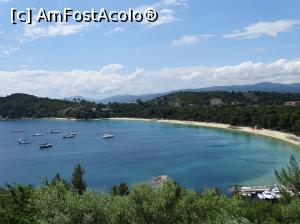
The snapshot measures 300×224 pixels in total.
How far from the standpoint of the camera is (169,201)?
23.0 m

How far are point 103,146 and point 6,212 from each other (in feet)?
274

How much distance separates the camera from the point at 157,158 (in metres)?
83.8

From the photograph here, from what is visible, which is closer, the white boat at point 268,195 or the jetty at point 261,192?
the white boat at point 268,195

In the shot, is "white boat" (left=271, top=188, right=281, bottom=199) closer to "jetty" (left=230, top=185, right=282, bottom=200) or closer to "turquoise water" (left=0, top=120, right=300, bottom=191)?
"jetty" (left=230, top=185, right=282, bottom=200)

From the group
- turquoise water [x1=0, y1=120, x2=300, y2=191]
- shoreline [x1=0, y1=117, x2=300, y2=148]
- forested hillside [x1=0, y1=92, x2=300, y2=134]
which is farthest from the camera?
forested hillside [x1=0, y1=92, x2=300, y2=134]

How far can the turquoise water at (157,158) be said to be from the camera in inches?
2517

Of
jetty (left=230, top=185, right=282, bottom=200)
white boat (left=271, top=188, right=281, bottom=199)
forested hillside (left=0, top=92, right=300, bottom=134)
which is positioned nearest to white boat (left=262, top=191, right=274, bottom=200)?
jetty (left=230, top=185, right=282, bottom=200)

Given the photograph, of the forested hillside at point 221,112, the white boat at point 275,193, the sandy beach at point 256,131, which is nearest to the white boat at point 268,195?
the white boat at point 275,193

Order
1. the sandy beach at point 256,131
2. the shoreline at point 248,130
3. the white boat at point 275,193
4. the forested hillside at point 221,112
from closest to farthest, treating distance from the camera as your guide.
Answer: the white boat at point 275,193 < the sandy beach at point 256,131 < the shoreline at point 248,130 < the forested hillside at point 221,112

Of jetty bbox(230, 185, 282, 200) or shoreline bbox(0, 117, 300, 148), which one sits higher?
shoreline bbox(0, 117, 300, 148)

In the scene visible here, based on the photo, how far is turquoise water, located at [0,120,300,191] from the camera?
210 ft

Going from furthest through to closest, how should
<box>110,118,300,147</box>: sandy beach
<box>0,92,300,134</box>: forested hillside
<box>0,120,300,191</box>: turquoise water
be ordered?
<box>0,92,300,134</box>: forested hillside → <box>110,118,300,147</box>: sandy beach → <box>0,120,300,191</box>: turquoise water

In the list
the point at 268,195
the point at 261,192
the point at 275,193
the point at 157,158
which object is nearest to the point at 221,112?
the point at 157,158

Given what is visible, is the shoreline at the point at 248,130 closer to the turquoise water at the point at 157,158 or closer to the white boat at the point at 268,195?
the turquoise water at the point at 157,158
